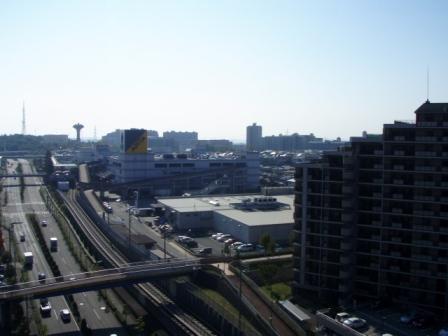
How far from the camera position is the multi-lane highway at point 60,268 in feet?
51.5

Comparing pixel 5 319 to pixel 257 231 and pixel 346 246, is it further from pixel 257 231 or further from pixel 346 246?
pixel 257 231

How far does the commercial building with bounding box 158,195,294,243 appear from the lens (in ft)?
71.8

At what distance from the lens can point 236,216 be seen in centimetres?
2384

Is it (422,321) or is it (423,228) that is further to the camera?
(423,228)

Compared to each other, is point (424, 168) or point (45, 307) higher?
point (424, 168)

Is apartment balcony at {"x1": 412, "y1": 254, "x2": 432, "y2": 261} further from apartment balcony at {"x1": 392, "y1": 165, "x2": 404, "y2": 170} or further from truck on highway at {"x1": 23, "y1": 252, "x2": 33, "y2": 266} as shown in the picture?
truck on highway at {"x1": 23, "y1": 252, "x2": 33, "y2": 266}

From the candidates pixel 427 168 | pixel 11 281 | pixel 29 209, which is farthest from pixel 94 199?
pixel 427 168

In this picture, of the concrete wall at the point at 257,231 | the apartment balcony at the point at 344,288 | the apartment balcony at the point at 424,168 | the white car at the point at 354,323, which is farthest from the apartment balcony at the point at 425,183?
the concrete wall at the point at 257,231

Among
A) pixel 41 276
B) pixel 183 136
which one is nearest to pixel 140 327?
pixel 41 276

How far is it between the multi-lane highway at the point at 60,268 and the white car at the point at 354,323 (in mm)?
6775

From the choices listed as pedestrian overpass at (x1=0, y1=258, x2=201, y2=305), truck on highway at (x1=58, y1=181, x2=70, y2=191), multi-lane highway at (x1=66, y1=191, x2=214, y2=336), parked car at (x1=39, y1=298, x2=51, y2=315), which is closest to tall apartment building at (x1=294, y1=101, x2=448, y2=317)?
multi-lane highway at (x1=66, y1=191, x2=214, y2=336)

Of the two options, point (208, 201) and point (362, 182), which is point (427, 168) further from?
point (208, 201)

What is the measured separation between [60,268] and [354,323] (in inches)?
508

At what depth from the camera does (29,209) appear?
34656mm
